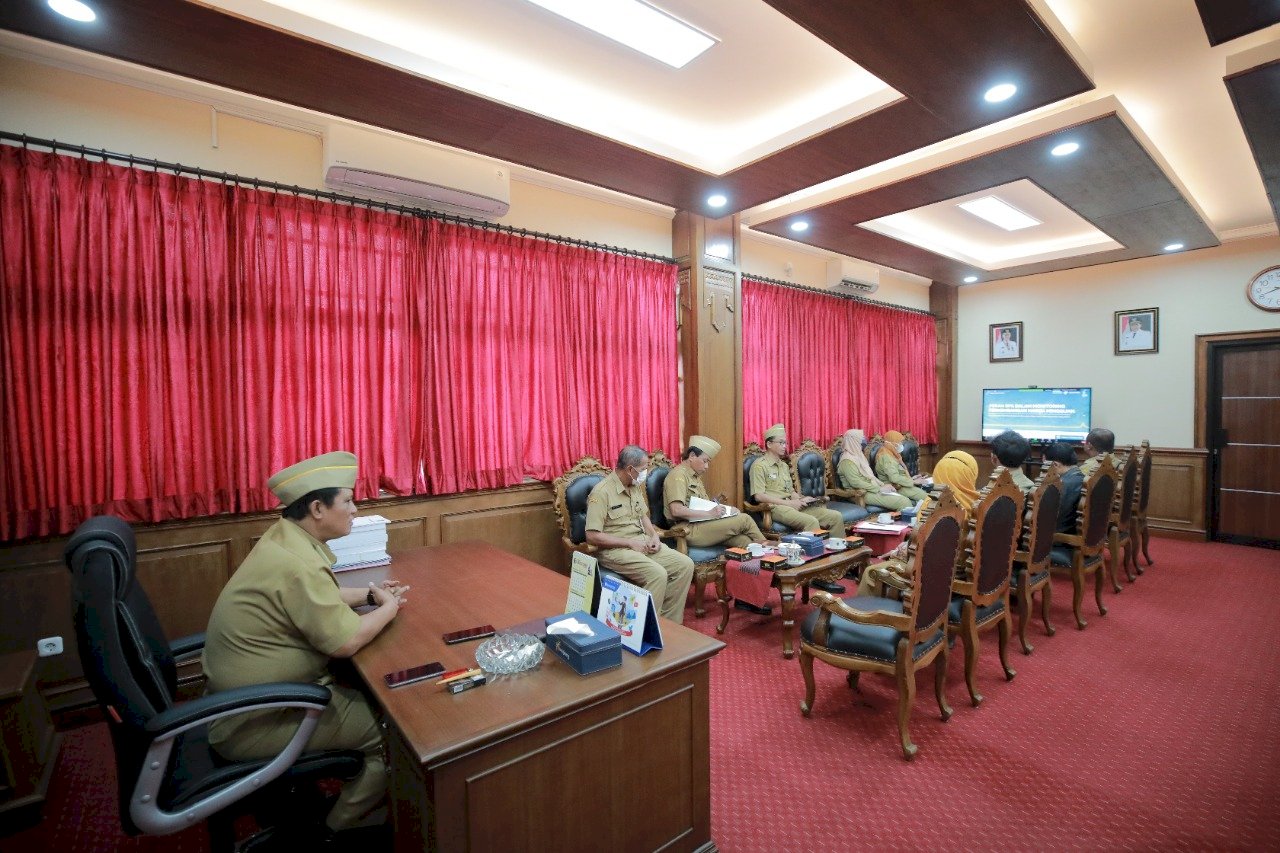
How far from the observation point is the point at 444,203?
3.47m

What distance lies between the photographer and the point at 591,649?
1533 mm

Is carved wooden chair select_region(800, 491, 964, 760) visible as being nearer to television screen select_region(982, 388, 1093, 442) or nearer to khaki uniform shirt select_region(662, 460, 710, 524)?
khaki uniform shirt select_region(662, 460, 710, 524)

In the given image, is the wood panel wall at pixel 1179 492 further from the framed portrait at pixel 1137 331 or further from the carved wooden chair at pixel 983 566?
the carved wooden chair at pixel 983 566

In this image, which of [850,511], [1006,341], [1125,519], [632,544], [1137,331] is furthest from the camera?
[1006,341]

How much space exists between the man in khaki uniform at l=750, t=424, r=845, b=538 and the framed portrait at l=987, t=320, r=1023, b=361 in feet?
13.0

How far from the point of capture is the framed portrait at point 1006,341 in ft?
23.7

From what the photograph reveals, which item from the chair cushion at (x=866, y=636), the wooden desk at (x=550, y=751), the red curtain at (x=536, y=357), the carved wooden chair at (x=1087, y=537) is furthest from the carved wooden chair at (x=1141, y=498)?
the wooden desk at (x=550, y=751)

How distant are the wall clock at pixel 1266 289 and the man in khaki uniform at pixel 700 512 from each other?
562cm

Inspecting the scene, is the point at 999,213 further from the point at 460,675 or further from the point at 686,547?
the point at 460,675

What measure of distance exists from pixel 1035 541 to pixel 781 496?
2029mm

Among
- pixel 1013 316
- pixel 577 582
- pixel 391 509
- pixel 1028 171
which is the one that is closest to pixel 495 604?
pixel 577 582

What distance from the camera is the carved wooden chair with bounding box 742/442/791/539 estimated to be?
483 cm

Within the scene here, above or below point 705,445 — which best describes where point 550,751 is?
below

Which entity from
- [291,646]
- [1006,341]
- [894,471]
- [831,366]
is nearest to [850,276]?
[831,366]
